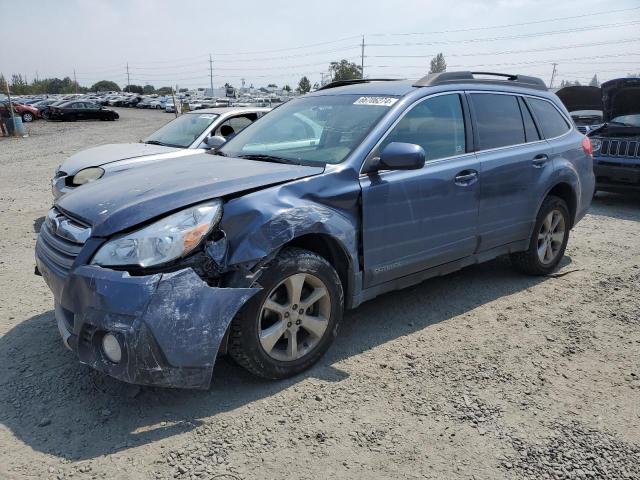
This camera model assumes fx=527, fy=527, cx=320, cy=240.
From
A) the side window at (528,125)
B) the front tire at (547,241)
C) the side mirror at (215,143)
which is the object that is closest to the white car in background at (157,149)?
the side mirror at (215,143)

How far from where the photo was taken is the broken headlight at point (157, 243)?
2.69m

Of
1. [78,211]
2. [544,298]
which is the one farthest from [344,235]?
[544,298]

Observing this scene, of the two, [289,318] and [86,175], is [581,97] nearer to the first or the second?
[86,175]

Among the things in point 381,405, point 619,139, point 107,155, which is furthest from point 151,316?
point 619,139

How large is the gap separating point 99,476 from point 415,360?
6.56ft

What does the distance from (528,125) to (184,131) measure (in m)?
5.02

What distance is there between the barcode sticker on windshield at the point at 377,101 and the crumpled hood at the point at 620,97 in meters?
7.20

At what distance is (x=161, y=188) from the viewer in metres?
3.07

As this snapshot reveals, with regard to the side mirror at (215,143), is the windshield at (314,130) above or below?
above

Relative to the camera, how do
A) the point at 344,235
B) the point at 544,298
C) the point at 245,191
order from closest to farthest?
the point at 245,191 < the point at 344,235 < the point at 544,298

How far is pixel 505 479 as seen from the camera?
2.40m

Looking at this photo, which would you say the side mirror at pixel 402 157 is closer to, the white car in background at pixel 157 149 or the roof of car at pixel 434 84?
the roof of car at pixel 434 84

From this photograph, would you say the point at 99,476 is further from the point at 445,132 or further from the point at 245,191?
the point at 445,132

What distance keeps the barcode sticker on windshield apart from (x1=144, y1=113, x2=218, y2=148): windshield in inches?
161
